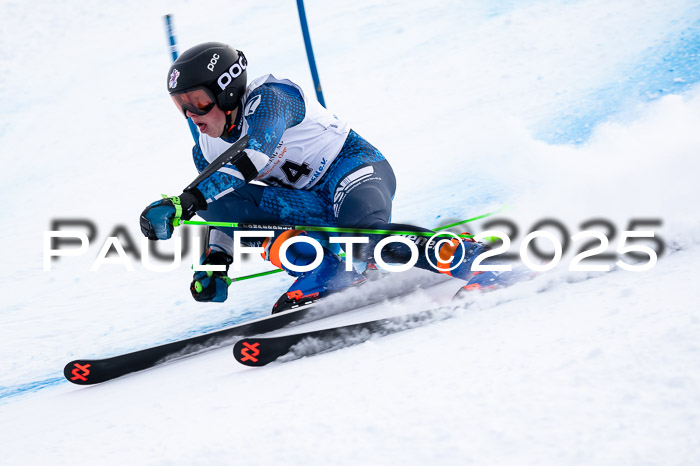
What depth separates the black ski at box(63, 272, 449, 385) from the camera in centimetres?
223

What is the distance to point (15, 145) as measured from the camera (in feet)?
21.7

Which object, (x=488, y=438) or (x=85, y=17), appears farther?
(x=85, y=17)

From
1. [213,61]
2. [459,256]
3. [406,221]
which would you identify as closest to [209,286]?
[213,61]

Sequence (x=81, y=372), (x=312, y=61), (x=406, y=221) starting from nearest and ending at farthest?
1. (x=81, y=372)
2. (x=312, y=61)
3. (x=406, y=221)

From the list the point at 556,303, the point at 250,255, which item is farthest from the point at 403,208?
the point at 556,303

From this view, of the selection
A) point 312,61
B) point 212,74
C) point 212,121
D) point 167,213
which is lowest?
point 167,213

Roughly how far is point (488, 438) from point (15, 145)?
6.72m

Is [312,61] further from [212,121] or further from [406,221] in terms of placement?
[406,221]

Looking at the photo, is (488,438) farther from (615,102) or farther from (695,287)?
(615,102)

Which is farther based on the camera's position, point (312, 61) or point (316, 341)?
point (312, 61)

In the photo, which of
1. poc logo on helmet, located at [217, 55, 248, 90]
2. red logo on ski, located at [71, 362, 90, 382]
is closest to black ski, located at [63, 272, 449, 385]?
red logo on ski, located at [71, 362, 90, 382]

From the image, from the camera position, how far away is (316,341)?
6.37 feet

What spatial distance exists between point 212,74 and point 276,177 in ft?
1.71

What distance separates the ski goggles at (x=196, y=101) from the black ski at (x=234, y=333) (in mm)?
806
